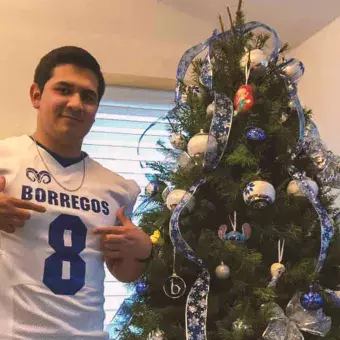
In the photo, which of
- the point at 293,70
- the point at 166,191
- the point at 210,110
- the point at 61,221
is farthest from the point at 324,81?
the point at 61,221

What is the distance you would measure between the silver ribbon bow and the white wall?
902mm

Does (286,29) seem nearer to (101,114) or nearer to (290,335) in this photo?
(101,114)

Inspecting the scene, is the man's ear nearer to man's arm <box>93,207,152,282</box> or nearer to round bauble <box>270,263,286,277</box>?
man's arm <box>93,207,152,282</box>

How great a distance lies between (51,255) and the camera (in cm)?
116

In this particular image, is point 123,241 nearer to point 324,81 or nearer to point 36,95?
point 36,95

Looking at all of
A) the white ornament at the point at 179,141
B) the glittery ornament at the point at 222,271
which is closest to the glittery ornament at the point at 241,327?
the glittery ornament at the point at 222,271

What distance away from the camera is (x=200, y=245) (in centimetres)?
124

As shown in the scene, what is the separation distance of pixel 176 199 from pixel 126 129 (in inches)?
36.5

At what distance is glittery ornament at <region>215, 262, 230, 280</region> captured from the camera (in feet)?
3.94

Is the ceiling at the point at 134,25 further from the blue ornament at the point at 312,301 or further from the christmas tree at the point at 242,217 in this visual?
the blue ornament at the point at 312,301

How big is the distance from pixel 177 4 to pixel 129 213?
113cm

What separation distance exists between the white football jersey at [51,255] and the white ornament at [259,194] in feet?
1.08

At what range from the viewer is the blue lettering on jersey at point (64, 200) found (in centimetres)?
117

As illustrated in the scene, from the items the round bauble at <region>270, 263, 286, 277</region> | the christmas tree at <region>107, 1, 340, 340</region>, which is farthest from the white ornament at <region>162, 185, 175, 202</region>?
the round bauble at <region>270, 263, 286, 277</region>
